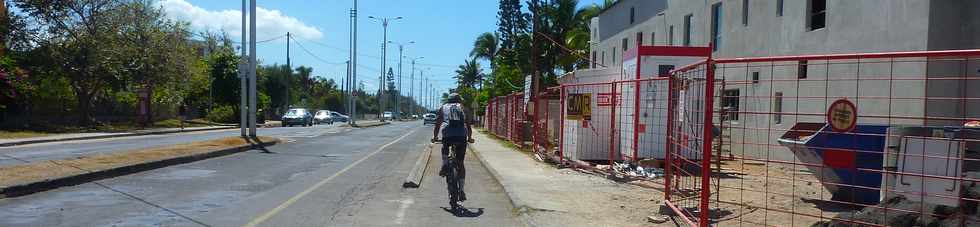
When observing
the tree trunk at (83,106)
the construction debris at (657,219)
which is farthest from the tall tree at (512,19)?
the construction debris at (657,219)

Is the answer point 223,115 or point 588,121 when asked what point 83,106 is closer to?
point 223,115

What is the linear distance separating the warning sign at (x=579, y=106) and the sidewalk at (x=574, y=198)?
1.15 meters

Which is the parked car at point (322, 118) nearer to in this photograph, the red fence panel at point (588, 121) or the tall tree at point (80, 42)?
the tall tree at point (80, 42)

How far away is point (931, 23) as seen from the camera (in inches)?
544

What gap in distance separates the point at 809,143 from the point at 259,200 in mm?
6962

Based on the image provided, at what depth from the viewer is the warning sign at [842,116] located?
18.4ft

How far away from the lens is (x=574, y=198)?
34.0 feet

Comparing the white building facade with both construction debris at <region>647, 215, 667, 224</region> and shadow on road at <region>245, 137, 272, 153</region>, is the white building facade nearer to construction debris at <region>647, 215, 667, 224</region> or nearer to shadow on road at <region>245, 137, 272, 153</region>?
construction debris at <region>647, 215, 667, 224</region>

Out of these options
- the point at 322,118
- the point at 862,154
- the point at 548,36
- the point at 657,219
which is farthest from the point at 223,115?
the point at 862,154

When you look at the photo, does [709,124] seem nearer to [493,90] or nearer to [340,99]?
[493,90]

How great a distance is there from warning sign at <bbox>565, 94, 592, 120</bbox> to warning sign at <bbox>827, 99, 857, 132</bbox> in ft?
29.4

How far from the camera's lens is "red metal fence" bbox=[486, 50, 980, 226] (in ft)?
19.2

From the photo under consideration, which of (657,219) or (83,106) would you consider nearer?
(657,219)

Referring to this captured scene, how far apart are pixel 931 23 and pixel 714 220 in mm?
8685
